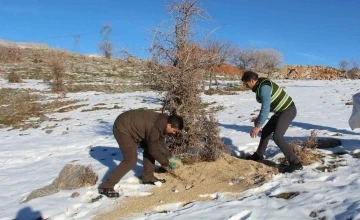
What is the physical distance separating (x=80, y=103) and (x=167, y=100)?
52.9 feet

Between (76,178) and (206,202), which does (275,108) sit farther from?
(76,178)

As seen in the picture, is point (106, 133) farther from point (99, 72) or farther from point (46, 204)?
point (99, 72)

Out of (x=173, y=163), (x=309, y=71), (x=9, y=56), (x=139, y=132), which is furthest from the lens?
(x=309, y=71)

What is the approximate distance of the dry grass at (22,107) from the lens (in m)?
17.2

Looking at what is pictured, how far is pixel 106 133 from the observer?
1295cm

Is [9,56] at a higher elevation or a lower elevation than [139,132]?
higher

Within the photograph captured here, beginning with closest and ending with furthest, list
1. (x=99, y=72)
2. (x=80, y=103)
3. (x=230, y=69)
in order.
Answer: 1. (x=80, y=103)
2. (x=99, y=72)
3. (x=230, y=69)

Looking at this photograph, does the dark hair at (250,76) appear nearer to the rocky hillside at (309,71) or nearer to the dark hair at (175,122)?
the dark hair at (175,122)

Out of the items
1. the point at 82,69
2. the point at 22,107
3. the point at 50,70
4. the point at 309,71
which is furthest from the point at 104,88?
the point at 309,71

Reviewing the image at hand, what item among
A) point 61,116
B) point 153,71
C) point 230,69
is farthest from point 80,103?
point 230,69

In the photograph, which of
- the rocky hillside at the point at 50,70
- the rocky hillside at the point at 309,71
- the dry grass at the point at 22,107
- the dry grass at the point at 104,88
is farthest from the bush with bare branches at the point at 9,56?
the rocky hillside at the point at 309,71

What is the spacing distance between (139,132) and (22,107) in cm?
1705

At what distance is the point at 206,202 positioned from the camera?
5332 mm

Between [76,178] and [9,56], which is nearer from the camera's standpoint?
[76,178]
